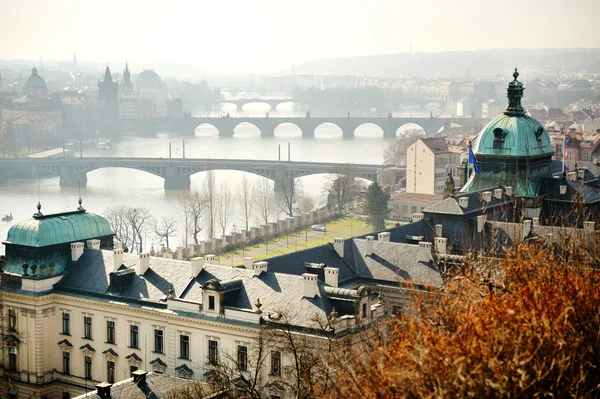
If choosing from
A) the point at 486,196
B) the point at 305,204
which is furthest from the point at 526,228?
the point at 305,204

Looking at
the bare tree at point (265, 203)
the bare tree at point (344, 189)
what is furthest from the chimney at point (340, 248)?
the bare tree at point (344, 189)

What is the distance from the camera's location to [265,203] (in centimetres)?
7875

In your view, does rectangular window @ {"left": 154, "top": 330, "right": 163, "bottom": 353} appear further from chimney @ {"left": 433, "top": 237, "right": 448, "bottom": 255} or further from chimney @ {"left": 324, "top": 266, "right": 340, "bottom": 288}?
chimney @ {"left": 433, "top": 237, "right": 448, "bottom": 255}

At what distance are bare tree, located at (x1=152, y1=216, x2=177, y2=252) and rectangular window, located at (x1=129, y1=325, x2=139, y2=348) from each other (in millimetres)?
30415

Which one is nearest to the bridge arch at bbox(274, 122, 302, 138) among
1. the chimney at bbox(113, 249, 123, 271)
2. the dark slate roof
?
the chimney at bbox(113, 249, 123, 271)

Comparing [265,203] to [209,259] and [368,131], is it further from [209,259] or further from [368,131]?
[368,131]

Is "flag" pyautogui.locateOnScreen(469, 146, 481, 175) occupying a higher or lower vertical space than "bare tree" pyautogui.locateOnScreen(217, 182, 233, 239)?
higher

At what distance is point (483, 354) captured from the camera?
16969 mm

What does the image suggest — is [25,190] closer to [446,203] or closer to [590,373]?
[446,203]

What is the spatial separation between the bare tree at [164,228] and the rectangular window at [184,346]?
3195 cm

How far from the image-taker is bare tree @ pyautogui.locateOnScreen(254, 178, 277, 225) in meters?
77.3

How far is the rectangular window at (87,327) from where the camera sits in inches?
1400

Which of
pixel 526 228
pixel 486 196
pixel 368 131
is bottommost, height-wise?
pixel 368 131

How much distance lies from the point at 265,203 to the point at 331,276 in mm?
46648
